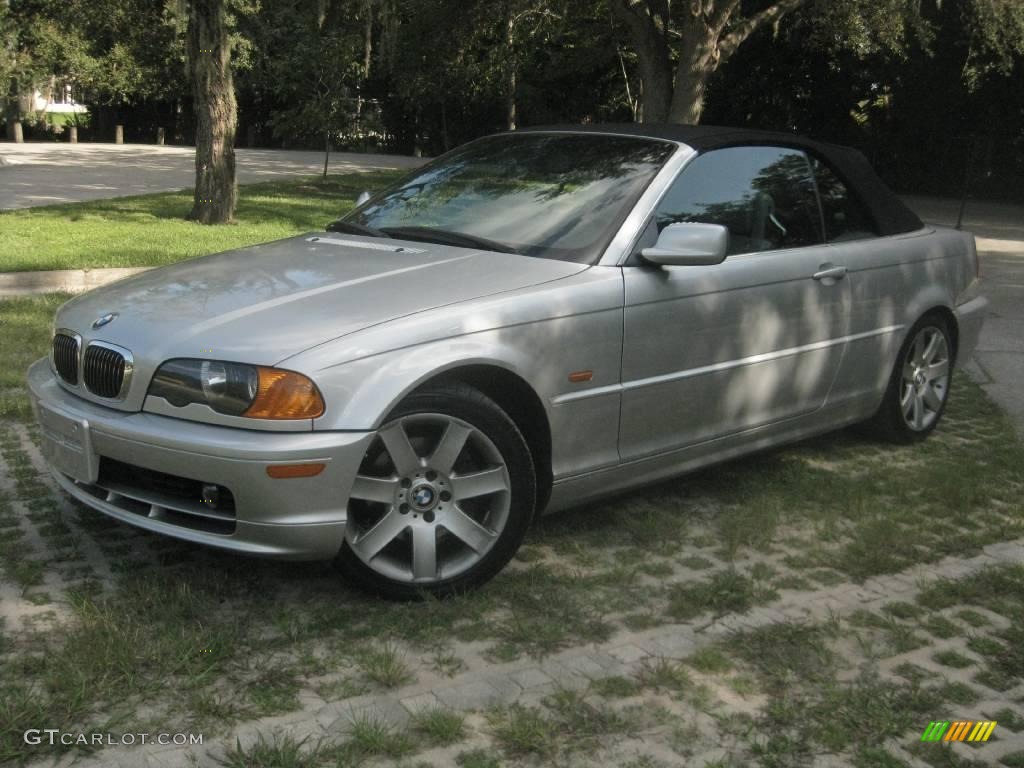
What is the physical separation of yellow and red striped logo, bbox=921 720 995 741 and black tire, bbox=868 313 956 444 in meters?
2.74

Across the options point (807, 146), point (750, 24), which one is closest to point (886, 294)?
point (807, 146)

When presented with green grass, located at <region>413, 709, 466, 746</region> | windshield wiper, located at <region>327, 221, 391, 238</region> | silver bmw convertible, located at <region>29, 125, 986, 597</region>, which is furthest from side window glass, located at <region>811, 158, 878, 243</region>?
green grass, located at <region>413, 709, 466, 746</region>

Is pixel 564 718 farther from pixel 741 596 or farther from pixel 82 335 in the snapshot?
pixel 82 335

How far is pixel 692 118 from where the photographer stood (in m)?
Result: 17.4

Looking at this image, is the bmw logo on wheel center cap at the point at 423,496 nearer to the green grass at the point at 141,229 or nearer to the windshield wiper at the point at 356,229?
the windshield wiper at the point at 356,229

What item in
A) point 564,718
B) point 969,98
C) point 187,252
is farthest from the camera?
point 969,98

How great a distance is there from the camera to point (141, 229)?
13.9m

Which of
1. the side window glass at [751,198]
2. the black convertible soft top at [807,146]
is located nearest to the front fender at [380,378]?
the side window glass at [751,198]

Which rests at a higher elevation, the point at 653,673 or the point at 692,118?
the point at 692,118

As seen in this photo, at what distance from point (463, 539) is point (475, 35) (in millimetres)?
19092

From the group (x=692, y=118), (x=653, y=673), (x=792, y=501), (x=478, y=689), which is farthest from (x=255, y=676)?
(x=692, y=118)

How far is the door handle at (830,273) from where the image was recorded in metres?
5.02

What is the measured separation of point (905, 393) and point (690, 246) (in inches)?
87.7

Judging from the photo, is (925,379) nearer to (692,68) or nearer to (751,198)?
(751,198)
